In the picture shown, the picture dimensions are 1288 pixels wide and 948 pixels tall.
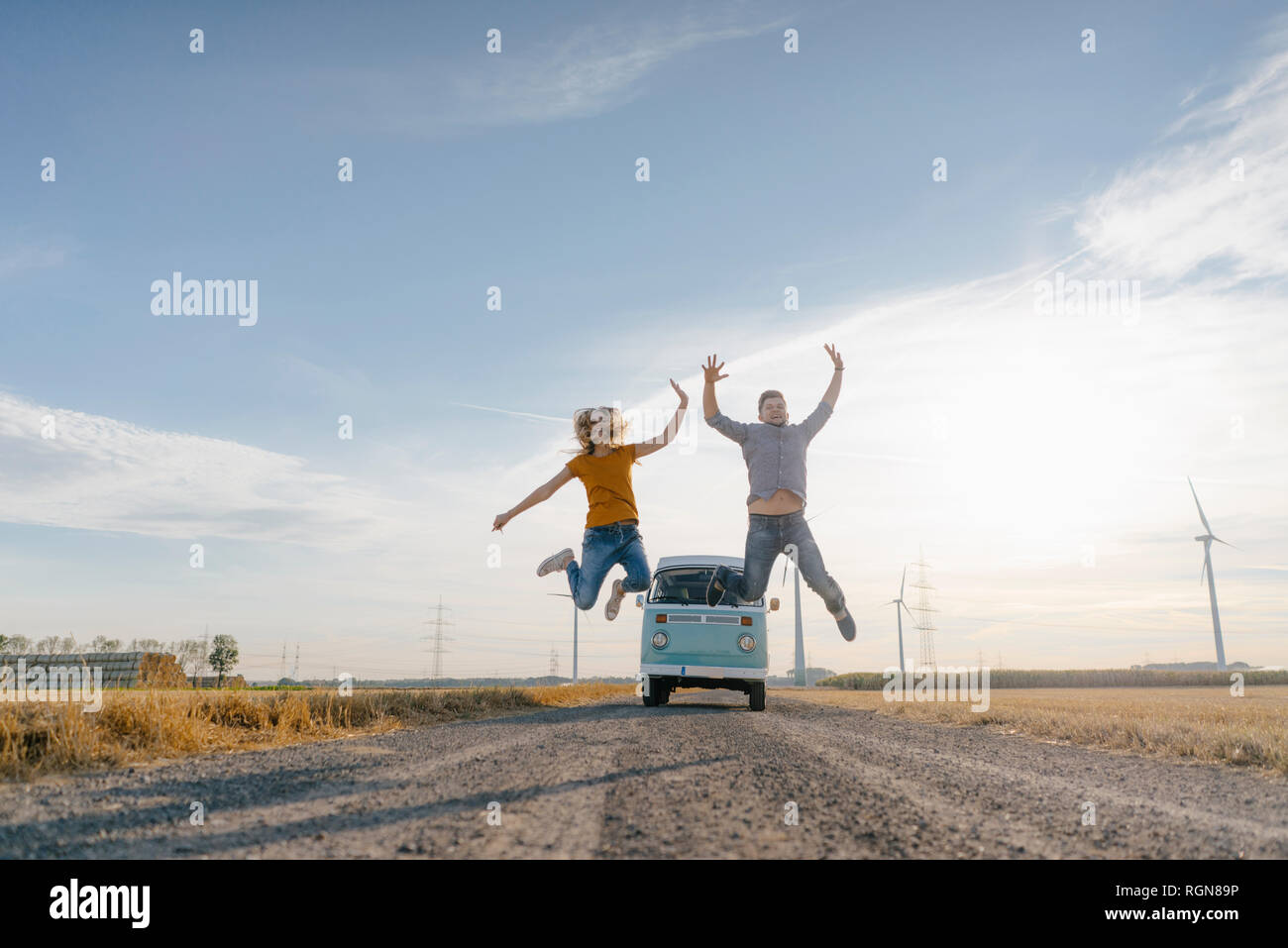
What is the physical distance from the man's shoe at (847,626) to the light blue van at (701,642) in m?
4.74

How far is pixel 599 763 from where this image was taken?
19.4ft

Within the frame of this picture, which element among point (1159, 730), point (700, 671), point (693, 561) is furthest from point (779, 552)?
point (693, 561)

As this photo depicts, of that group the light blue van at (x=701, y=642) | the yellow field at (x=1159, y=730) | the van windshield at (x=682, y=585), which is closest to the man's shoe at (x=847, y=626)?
the yellow field at (x=1159, y=730)

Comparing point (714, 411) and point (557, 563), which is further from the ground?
point (714, 411)

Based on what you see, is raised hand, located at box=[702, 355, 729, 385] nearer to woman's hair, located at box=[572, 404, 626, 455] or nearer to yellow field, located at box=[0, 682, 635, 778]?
woman's hair, located at box=[572, 404, 626, 455]

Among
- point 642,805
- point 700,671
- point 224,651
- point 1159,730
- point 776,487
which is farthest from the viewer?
point 224,651

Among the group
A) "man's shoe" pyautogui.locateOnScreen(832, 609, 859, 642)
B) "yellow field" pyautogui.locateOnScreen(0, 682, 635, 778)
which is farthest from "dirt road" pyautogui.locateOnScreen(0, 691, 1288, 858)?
"man's shoe" pyautogui.locateOnScreen(832, 609, 859, 642)

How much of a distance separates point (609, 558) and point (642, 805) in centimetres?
459

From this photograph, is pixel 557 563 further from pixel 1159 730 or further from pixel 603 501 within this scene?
pixel 1159 730

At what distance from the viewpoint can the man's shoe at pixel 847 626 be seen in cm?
871

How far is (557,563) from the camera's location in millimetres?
9211
